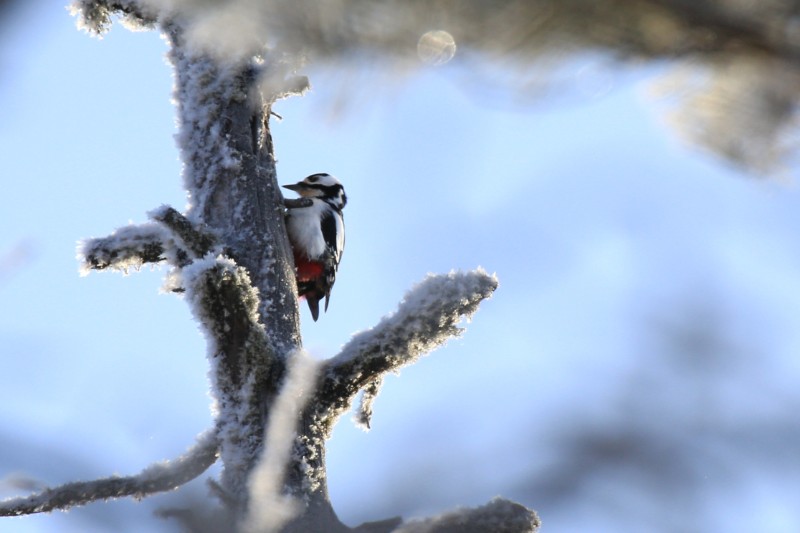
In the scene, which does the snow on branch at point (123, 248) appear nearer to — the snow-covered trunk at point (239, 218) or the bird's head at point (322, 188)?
the snow-covered trunk at point (239, 218)

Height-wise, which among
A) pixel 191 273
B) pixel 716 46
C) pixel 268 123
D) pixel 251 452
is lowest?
pixel 716 46

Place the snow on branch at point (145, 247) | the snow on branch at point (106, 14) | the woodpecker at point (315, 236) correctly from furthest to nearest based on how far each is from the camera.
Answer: the woodpecker at point (315, 236) < the snow on branch at point (106, 14) < the snow on branch at point (145, 247)

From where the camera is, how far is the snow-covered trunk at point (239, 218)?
2.77 metres

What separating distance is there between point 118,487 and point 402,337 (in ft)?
3.00

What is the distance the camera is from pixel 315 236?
5219mm

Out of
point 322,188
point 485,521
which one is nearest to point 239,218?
point 485,521

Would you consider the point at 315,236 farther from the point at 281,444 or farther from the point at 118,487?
the point at 281,444

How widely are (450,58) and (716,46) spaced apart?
13.7 inches

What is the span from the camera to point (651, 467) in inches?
41.3

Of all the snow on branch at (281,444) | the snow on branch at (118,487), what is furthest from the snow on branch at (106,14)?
the snow on branch at (118,487)

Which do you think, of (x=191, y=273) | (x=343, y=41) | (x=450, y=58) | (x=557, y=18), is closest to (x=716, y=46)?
(x=557, y=18)

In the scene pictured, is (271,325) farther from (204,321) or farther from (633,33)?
(633,33)

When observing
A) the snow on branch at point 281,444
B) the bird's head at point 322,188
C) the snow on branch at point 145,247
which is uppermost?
the bird's head at point 322,188

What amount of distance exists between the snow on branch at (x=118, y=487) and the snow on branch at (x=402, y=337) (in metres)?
0.40
